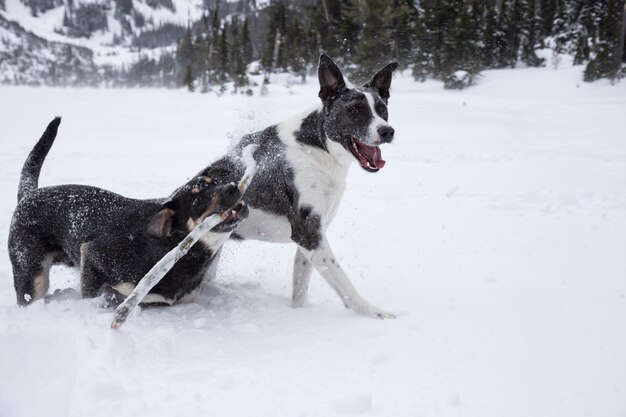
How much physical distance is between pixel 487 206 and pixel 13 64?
19058cm

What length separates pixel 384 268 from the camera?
475cm

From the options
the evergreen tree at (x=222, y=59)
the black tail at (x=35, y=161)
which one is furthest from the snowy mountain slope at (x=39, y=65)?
the black tail at (x=35, y=161)

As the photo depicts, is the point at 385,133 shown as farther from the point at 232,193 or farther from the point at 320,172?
the point at 232,193

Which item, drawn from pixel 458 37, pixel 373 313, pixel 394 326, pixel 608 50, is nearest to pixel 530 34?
pixel 458 37

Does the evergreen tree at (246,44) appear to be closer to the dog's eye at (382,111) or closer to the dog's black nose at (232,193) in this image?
the dog's eye at (382,111)

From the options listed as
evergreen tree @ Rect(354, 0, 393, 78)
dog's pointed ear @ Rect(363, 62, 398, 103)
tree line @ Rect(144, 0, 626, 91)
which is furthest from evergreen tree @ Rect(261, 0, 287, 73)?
dog's pointed ear @ Rect(363, 62, 398, 103)

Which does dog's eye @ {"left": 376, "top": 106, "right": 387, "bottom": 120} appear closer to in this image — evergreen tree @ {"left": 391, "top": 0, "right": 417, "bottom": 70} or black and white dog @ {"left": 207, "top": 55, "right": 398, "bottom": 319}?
black and white dog @ {"left": 207, "top": 55, "right": 398, "bottom": 319}

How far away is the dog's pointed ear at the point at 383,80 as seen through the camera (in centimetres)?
382

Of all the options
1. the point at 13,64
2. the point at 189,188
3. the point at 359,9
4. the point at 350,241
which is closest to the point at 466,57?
the point at 359,9

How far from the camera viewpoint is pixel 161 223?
3260mm

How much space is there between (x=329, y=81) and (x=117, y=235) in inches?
80.9

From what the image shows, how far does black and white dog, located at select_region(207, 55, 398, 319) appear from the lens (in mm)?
3488

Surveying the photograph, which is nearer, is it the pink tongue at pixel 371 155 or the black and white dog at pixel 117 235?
the black and white dog at pixel 117 235

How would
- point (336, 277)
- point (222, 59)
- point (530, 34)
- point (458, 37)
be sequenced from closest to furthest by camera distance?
point (336, 277), point (458, 37), point (530, 34), point (222, 59)
